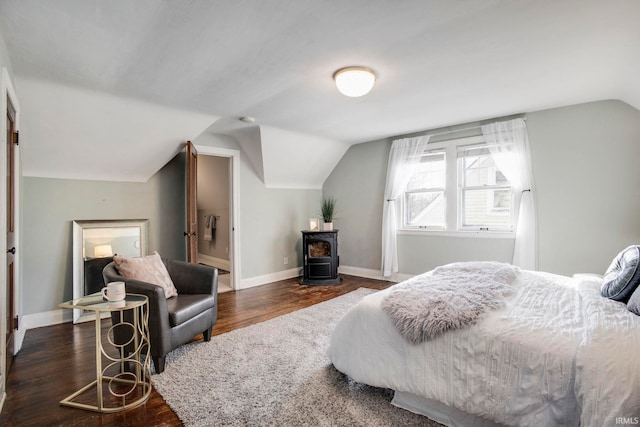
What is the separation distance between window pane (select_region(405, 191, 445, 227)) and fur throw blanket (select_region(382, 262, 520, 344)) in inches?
90.4

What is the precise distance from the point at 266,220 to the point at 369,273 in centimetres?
192

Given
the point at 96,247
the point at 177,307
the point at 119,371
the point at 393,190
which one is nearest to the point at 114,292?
the point at 177,307

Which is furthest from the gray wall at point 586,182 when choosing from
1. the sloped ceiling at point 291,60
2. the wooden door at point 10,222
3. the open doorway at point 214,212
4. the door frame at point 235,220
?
the wooden door at point 10,222

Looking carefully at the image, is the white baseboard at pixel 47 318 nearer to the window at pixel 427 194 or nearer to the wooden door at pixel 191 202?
the wooden door at pixel 191 202

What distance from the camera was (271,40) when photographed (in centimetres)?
209

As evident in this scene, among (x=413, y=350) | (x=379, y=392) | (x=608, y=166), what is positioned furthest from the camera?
(x=608, y=166)

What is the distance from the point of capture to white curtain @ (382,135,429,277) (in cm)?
484

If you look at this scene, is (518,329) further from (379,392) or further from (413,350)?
(379,392)

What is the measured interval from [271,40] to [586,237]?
3.76 m

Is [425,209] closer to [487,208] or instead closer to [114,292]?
[487,208]

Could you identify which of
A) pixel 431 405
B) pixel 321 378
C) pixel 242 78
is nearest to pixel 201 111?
pixel 242 78

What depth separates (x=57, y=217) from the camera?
11.5ft

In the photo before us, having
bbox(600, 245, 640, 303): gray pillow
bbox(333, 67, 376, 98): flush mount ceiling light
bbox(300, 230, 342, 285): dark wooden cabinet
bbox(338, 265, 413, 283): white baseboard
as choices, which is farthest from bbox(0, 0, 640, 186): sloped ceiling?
bbox(338, 265, 413, 283): white baseboard

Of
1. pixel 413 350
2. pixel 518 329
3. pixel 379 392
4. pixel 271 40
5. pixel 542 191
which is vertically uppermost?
pixel 271 40
